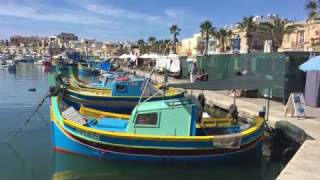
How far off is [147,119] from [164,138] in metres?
Result: 1.07

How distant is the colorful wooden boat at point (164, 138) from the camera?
14.5 m

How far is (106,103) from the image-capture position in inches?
998

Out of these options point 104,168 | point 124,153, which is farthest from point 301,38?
point 104,168

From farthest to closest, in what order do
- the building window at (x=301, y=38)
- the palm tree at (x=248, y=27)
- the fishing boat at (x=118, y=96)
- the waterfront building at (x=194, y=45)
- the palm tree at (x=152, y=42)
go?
1. the palm tree at (x=152, y=42)
2. the waterfront building at (x=194, y=45)
3. the palm tree at (x=248, y=27)
4. the building window at (x=301, y=38)
5. the fishing boat at (x=118, y=96)

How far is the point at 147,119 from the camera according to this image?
1507cm

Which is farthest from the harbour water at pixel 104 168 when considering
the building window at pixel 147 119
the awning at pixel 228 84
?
the awning at pixel 228 84

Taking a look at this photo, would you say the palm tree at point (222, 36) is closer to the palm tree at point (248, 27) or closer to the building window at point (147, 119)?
the palm tree at point (248, 27)

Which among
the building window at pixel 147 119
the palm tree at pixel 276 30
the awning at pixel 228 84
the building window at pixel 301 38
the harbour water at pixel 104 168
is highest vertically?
the palm tree at pixel 276 30

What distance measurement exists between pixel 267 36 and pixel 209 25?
21989 mm

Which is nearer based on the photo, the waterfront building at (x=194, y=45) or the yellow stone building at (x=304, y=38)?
the yellow stone building at (x=304, y=38)

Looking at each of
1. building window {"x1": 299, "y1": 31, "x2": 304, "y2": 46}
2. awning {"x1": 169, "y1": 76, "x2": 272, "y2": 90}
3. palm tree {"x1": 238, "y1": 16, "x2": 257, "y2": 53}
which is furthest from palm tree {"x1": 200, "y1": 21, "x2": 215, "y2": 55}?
awning {"x1": 169, "y1": 76, "x2": 272, "y2": 90}

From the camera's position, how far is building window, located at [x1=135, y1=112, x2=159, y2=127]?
1496 centimetres

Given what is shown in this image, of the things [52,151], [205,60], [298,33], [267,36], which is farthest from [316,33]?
[52,151]

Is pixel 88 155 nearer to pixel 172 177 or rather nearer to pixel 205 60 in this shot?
pixel 172 177
